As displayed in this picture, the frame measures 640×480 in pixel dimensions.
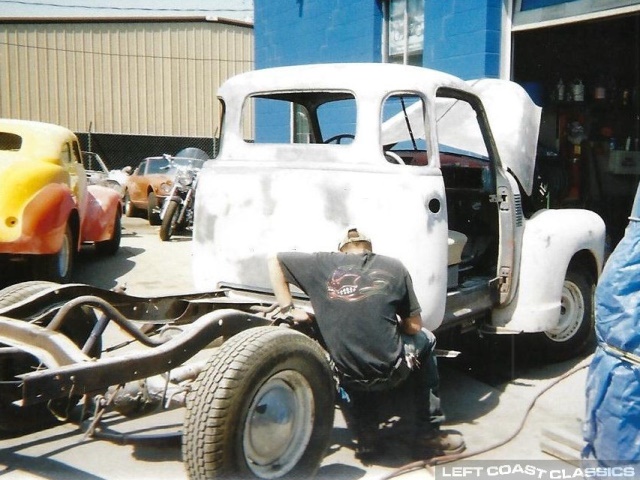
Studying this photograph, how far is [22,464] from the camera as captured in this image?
3.83 m

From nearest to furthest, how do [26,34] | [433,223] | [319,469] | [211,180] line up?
[319,469], [433,223], [211,180], [26,34]

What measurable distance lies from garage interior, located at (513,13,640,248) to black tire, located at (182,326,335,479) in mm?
7946

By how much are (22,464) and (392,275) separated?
2142 mm

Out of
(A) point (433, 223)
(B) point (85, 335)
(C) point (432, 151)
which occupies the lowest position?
(B) point (85, 335)

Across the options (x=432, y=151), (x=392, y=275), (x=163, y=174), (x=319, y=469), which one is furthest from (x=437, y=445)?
(x=163, y=174)

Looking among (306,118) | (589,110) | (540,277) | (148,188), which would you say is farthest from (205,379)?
(148,188)

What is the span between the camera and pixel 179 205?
1222 cm

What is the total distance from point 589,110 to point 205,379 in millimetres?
9752

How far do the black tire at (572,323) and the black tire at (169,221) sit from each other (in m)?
7.47

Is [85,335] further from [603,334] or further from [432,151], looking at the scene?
[603,334]

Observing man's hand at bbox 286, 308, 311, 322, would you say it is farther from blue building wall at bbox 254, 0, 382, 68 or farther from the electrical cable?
blue building wall at bbox 254, 0, 382, 68

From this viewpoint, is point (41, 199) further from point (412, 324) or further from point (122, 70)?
point (122, 70)

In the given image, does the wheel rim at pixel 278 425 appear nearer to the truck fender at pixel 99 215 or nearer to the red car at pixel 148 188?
the truck fender at pixel 99 215

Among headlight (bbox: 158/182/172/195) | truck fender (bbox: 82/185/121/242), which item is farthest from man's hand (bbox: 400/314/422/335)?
headlight (bbox: 158/182/172/195)
